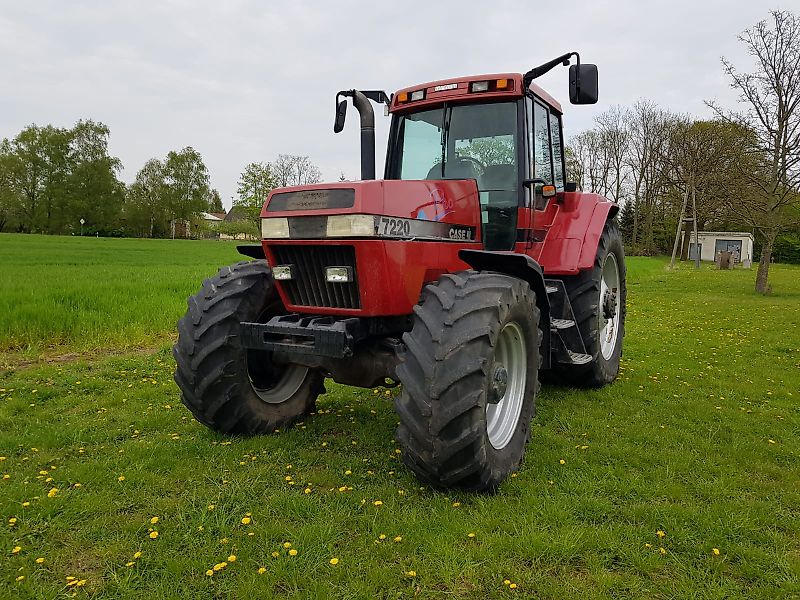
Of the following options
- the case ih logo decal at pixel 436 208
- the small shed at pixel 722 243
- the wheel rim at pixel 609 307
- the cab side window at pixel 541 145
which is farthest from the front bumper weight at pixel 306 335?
the small shed at pixel 722 243

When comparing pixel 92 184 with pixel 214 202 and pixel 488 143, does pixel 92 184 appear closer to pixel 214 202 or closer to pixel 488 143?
pixel 214 202

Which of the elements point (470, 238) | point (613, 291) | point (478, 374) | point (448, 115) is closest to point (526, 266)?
point (470, 238)

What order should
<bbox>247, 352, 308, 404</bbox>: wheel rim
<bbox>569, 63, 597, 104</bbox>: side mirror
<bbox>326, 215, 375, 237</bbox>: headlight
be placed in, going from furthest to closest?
1. <bbox>247, 352, 308, 404</bbox>: wheel rim
2. <bbox>569, 63, 597, 104</bbox>: side mirror
3. <bbox>326, 215, 375, 237</bbox>: headlight

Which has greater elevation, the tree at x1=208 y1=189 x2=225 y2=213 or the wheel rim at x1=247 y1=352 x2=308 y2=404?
the tree at x1=208 y1=189 x2=225 y2=213

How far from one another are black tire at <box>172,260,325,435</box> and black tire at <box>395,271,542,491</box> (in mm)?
1394

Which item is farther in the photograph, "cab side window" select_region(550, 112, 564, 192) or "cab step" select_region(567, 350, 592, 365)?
"cab side window" select_region(550, 112, 564, 192)

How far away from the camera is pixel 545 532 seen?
3.05 meters

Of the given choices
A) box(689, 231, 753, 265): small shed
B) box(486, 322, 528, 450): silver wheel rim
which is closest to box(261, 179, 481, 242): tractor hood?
box(486, 322, 528, 450): silver wheel rim

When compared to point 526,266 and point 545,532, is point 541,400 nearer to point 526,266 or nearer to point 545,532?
point 526,266

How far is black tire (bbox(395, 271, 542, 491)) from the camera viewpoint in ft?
10.3

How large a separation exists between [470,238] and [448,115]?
1103 mm

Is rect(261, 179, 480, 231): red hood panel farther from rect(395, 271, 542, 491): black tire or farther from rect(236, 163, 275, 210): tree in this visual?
rect(236, 163, 275, 210): tree

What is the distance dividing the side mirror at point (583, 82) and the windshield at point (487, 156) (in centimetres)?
54

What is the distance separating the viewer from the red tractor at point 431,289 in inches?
128
